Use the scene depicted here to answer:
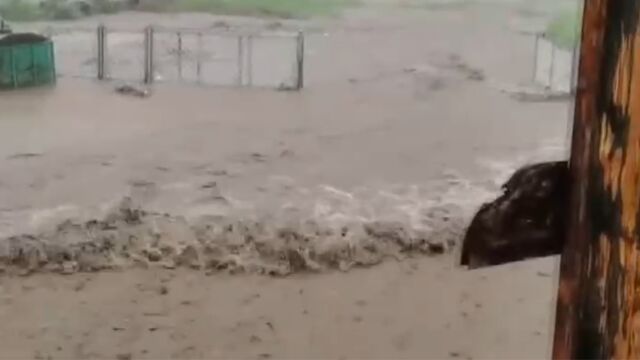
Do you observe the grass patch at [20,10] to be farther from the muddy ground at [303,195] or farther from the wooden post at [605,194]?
the wooden post at [605,194]

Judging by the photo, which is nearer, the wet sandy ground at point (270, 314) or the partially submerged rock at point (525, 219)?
the partially submerged rock at point (525, 219)

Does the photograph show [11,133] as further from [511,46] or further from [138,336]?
[511,46]

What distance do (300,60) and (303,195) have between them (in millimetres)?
123

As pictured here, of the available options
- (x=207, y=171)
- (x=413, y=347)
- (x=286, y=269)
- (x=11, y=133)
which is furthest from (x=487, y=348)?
(x=11, y=133)

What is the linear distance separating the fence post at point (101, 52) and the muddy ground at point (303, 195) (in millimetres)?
11

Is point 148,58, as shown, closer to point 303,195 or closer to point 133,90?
point 133,90

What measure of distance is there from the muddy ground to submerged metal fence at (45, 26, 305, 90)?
0.04 ft

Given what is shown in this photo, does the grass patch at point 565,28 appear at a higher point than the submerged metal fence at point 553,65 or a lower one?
higher

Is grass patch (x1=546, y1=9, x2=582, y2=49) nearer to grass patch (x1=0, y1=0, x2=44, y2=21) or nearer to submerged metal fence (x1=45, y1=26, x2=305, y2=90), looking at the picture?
submerged metal fence (x1=45, y1=26, x2=305, y2=90)

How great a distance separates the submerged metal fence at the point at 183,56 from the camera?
0.98m

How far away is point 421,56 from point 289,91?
4.8 inches

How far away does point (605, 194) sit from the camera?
427mm

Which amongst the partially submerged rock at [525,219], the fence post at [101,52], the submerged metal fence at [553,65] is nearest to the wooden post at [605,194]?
the partially submerged rock at [525,219]

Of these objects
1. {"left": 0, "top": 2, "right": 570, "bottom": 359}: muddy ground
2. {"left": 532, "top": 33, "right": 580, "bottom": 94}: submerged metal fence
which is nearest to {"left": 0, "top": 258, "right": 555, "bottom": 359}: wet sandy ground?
{"left": 0, "top": 2, "right": 570, "bottom": 359}: muddy ground
